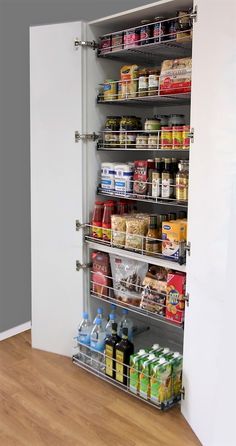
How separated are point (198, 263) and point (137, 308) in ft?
2.08

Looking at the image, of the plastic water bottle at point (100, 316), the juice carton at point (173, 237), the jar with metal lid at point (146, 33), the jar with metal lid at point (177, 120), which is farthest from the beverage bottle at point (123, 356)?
the jar with metal lid at point (146, 33)

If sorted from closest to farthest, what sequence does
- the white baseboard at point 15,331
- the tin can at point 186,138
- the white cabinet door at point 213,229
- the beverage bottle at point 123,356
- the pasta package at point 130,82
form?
the white cabinet door at point 213,229, the tin can at point 186,138, the beverage bottle at point 123,356, the pasta package at point 130,82, the white baseboard at point 15,331

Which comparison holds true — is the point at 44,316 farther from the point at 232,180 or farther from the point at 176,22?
the point at 176,22

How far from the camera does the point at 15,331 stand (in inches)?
128

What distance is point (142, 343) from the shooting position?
9.29 feet

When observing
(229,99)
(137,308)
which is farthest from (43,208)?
(229,99)

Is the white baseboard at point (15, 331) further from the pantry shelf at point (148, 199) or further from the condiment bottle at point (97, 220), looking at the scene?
the pantry shelf at point (148, 199)

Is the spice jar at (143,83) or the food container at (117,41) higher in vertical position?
the food container at (117,41)

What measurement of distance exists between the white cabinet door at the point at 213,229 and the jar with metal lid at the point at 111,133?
71 centimetres

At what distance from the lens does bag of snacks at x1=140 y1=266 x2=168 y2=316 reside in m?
2.42

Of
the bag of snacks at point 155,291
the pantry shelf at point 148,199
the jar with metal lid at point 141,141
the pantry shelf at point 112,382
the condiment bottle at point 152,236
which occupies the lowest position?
the pantry shelf at point 112,382

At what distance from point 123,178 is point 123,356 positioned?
95 centimetres

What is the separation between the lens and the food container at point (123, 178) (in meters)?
2.61

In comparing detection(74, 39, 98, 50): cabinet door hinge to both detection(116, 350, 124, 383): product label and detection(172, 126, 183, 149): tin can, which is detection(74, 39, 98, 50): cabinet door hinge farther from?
detection(116, 350, 124, 383): product label
